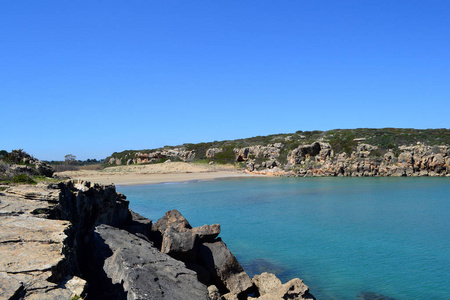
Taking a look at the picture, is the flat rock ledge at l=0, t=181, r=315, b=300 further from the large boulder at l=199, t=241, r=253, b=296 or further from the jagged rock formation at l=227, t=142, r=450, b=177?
the jagged rock formation at l=227, t=142, r=450, b=177

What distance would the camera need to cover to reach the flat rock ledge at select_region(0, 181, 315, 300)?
5352 millimetres

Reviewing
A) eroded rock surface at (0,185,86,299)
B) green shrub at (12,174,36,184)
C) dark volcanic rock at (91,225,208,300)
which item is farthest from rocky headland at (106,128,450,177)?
eroded rock surface at (0,185,86,299)

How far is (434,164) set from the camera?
53.0 meters

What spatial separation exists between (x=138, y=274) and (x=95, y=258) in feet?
7.26

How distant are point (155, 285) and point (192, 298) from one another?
915 mm

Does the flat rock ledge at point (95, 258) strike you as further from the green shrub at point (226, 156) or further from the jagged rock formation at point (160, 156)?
the jagged rock formation at point (160, 156)

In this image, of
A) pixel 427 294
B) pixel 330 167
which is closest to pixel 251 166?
pixel 330 167

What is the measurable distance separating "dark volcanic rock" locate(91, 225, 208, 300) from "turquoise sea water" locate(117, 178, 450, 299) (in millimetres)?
4851

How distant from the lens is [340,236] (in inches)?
739

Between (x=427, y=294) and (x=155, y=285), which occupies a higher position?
(x=155, y=285)

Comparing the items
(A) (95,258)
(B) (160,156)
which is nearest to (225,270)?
(A) (95,258)

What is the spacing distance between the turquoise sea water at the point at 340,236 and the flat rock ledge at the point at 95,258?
2483 mm

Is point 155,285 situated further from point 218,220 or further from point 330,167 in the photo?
point 330,167

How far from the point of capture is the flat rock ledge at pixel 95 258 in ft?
→ 17.6
